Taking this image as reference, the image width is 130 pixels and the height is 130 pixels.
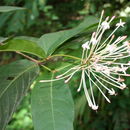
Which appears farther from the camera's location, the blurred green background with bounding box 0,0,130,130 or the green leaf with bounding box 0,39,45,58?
the blurred green background with bounding box 0,0,130,130

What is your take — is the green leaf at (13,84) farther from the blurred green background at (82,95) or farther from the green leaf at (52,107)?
the blurred green background at (82,95)

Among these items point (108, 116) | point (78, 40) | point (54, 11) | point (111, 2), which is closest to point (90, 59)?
point (78, 40)

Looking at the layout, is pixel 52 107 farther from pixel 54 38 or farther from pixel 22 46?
pixel 54 38

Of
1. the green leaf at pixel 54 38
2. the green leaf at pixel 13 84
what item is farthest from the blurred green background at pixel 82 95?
Result: the green leaf at pixel 13 84

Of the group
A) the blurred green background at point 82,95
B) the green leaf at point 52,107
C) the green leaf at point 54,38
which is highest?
the green leaf at point 54,38

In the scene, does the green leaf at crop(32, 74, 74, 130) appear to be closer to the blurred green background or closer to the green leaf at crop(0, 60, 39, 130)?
the green leaf at crop(0, 60, 39, 130)

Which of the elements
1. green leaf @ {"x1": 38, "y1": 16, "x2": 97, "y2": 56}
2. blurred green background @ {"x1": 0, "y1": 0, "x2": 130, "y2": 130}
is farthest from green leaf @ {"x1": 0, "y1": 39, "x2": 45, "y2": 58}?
blurred green background @ {"x1": 0, "y1": 0, "x2": 130, "y2": 130}

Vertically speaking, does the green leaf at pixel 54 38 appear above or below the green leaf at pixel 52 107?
above
